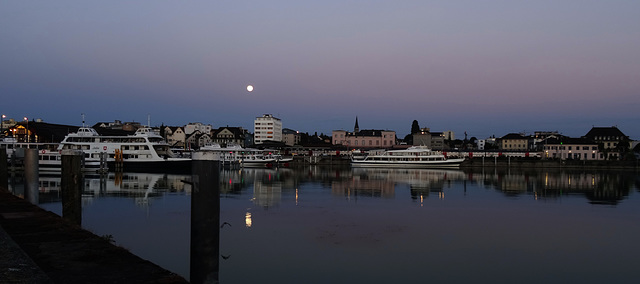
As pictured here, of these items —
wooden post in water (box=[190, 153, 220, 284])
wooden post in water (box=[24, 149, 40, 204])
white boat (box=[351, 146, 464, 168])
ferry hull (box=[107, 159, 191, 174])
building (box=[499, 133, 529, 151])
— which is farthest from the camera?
building (box=[499, 133, 529, 151])

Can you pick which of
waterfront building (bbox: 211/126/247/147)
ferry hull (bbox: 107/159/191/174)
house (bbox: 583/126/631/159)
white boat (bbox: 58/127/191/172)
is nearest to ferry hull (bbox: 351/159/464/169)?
white boat (bbox: 58/127/191/172)

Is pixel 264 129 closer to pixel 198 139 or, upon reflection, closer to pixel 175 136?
pixel 198 139

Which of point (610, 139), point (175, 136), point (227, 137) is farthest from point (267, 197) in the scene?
point (610, 139)

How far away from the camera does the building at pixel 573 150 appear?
109062 millimetres

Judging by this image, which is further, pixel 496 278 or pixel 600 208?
pixel 600 208

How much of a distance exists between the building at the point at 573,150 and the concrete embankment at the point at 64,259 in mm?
114355

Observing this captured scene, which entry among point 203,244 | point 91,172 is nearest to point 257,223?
point 203,244

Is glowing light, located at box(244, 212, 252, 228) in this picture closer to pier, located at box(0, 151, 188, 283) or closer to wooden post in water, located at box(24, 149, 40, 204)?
wooden post in water, located at box(24, 149, 40, 204)

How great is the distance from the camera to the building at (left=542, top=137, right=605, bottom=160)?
109m

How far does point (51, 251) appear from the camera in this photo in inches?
328

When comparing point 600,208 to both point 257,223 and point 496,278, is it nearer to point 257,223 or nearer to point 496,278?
point 496,278

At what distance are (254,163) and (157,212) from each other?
6427 cm

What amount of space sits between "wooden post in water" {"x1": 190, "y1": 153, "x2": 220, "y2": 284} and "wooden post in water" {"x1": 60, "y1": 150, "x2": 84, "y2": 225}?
9639 millimetres

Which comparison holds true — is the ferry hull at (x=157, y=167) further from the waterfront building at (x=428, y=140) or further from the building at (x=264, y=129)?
the building at (x=264, y=129)
